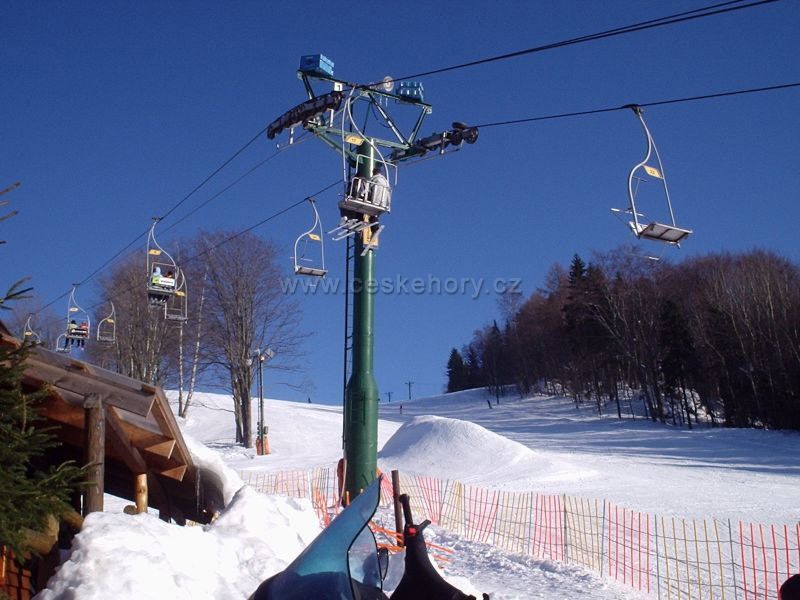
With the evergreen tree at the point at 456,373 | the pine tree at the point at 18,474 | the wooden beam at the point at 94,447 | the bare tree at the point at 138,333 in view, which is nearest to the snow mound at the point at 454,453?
the bare tree at the point at 138,333

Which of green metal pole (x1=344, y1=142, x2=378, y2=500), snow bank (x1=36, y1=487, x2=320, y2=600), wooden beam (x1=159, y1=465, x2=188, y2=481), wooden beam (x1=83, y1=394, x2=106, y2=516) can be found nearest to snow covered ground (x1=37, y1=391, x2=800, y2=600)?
snow bank (x1=36, y1=487, x2=320, y2=600)

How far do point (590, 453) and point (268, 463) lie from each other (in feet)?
44.1

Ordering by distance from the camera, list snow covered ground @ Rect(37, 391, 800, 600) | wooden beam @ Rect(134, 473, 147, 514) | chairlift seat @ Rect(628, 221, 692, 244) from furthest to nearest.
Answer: chairlift seat @ Rect(628, 221, 692, 244)
wooden beam @ Rect(134, 473, 147, 514)
snow covered ground @ Rect(37, 391, 800, 600)

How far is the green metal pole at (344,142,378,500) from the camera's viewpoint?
44.9 ft

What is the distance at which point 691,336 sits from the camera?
164 ft

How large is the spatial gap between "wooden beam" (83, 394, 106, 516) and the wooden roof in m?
0.09

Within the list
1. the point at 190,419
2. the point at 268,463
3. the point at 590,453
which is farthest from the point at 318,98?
the point at 190,419

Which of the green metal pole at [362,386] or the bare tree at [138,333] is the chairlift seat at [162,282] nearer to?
the green metal pole at [362,386]

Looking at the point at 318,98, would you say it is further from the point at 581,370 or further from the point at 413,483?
the point at 581,370

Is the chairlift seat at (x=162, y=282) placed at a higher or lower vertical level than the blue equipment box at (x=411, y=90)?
lower

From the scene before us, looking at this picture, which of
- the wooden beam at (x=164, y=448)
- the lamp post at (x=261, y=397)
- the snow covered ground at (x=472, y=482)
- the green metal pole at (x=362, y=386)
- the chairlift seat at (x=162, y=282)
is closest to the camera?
the snow covered ground at (x=472, y=482)

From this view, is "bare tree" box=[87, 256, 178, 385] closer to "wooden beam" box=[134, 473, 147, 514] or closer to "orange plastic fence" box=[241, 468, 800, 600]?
"orange plastic fence" box=[241, 468, 800, 600]

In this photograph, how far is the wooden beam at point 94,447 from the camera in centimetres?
568

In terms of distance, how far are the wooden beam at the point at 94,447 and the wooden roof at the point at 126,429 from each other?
0.29ft
